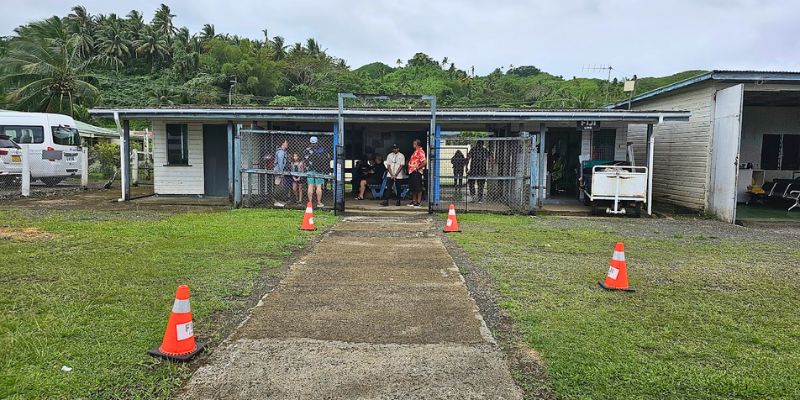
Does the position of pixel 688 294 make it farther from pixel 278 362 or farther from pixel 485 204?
pixel 485 204

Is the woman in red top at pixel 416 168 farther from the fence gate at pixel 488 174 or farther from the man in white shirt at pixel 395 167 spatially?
the fence gate at pixel 488 174

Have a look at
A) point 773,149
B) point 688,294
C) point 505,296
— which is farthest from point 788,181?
point 505,296

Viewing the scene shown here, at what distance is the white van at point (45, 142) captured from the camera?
703 inches

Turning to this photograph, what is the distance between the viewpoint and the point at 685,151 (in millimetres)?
14859

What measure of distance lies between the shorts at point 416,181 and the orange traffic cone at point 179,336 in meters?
9.82

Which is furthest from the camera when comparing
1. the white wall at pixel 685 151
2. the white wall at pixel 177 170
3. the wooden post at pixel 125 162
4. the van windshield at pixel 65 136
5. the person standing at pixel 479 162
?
the van windshield at pixel 65 136

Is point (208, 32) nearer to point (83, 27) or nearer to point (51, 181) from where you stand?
point (83, 27)

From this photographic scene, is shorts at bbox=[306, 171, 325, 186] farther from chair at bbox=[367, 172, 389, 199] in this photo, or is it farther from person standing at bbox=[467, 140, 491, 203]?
person standing at bbox=[467, 140, 491, 203]

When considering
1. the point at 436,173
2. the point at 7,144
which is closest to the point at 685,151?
the point at 436,173

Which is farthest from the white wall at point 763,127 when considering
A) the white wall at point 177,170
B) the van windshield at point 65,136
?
the van windshield at point 65,136

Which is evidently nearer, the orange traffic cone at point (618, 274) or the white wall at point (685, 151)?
the orange traffic cone at point (618, 274)

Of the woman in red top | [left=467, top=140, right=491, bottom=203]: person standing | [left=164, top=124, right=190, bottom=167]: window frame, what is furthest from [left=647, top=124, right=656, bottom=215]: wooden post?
[left=164, top=124, right=190, bottom=167]: window frame

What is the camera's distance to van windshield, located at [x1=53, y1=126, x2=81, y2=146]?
19.1 meters

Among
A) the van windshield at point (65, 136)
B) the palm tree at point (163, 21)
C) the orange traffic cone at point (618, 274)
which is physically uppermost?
the palm tree at point (163, 21)
